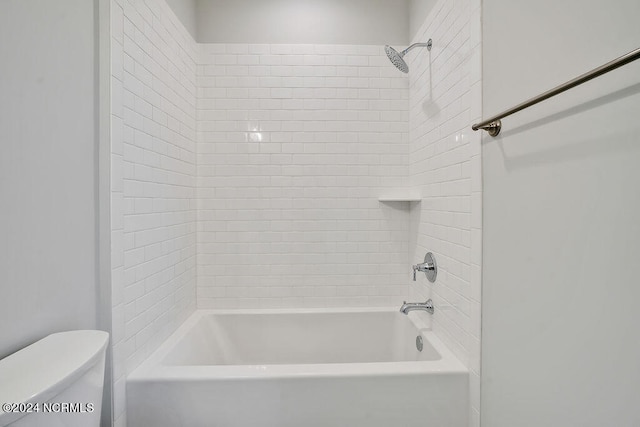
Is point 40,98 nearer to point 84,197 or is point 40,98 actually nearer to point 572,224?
point 84,197

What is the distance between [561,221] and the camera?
2.59 feet

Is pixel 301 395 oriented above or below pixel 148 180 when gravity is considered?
below

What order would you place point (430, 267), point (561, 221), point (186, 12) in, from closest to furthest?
1. point (561, 221)
2. point (430, 267)
3. point (186, 12)

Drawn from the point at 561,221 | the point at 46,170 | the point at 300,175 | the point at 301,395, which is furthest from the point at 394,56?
the point at 301,395

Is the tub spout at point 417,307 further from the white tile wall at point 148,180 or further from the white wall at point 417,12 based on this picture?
the white wall at point 417,12

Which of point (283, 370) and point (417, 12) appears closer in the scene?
point (283, 370)

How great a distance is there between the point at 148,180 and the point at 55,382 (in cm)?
90

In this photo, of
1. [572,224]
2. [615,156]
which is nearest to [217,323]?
[572,224]

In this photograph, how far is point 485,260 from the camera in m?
1.12

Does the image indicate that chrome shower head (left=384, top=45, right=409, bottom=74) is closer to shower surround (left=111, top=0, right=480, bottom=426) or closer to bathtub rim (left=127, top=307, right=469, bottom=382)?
shower surround (left=111, top=0, right=480, bottom=426)

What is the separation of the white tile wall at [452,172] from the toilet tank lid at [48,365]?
1.30m

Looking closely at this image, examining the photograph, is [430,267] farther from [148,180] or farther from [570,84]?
[148,180]

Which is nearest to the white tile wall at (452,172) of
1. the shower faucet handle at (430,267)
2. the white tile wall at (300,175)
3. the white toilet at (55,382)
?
the shower faucet handle at (430,267)

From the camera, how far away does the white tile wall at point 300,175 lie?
2.00 m
